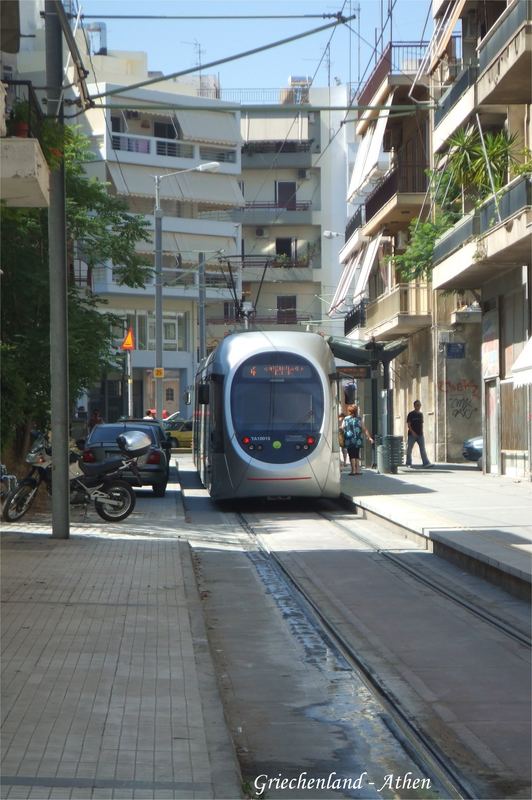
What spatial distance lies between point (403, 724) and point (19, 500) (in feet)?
45.0

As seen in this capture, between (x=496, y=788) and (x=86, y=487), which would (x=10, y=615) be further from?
(x=86, y=487)

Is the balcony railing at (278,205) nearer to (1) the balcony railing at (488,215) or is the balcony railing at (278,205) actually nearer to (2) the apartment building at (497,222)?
(2) the apartment building at (497,222)

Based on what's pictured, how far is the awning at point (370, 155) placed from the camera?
155 ft

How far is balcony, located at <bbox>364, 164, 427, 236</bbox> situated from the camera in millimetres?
46281

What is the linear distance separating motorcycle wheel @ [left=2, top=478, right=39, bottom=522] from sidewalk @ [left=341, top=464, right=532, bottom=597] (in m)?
5.43

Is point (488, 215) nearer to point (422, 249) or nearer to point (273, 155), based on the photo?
point (422, 249)

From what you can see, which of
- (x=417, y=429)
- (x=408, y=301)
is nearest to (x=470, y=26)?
(x=417, y=429)

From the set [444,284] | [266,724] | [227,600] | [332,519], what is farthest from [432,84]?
[266,724]

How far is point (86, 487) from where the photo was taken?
21156 mm

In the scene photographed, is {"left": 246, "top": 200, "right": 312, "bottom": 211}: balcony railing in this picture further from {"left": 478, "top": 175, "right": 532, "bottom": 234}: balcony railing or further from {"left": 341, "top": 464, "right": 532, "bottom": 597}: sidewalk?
{"left": 478, "top": 175, "right": 532, "bottom": 234}: balcony railing

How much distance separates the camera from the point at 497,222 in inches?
1154

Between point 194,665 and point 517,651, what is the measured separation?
2768mm

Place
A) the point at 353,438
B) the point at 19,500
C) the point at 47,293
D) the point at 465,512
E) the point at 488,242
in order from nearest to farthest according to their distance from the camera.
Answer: the point at 19,500 < the point at 465,512 < the point at 47,293 < the point at 488,242 < the point at 353,438

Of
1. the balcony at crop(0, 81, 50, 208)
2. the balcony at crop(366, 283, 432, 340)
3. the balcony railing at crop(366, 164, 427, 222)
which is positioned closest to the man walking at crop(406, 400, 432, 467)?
the balcony at crop(366, 283, 432, 340)
